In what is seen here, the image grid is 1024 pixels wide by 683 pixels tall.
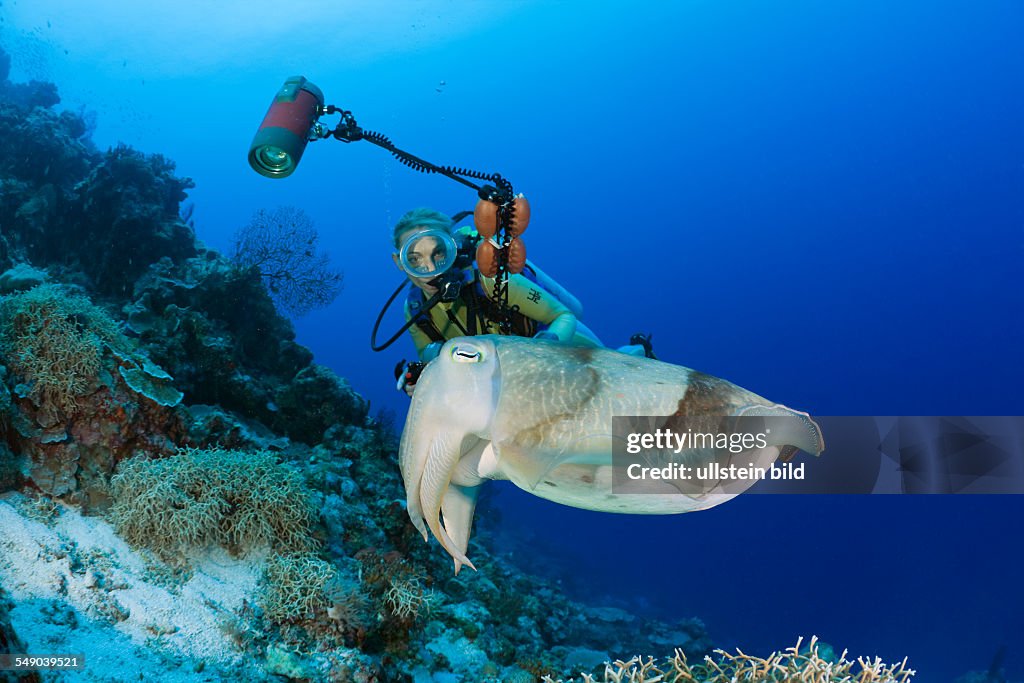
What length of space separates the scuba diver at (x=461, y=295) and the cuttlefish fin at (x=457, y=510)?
945mm

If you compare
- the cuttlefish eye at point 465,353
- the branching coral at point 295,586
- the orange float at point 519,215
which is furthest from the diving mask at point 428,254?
the branching coral at point 295,586

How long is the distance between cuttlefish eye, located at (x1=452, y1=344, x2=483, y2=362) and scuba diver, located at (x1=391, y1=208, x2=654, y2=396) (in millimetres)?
1244

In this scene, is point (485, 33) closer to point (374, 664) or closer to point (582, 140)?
point (582, 140)

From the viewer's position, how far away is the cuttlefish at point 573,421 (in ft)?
4.99

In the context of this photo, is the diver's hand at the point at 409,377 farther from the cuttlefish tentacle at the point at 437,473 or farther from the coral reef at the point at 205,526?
the coral reef at the point at 205,526

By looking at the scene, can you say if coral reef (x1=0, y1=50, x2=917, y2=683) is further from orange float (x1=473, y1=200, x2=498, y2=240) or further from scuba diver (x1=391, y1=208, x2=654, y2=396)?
orange float (x1=473, y1=200, x2=498, y2=240)

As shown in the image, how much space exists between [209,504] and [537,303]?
10.5 ft

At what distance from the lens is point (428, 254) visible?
3.49 m

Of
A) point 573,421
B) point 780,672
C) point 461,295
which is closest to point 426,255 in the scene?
point 461,295

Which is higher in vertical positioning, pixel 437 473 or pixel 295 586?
pixel 437 473

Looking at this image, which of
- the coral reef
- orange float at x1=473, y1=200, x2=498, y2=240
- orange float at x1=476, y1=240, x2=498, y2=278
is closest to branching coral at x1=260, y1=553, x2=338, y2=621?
the coral reef

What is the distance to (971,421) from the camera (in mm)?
2199

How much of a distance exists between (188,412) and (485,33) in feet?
266

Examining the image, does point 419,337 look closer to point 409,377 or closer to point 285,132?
point 409,377
